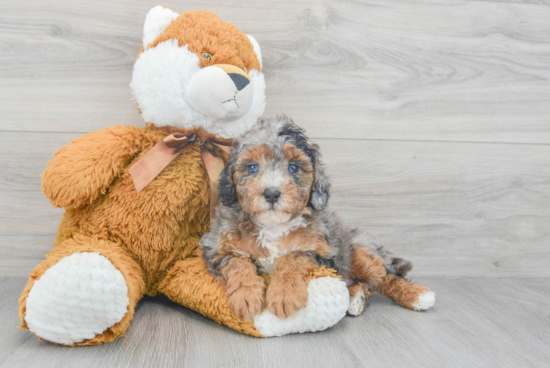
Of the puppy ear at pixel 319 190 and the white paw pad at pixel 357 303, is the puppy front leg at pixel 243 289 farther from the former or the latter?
the white paw pad at pixel 357 303

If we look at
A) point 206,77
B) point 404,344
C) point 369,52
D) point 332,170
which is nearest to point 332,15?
point 369,52

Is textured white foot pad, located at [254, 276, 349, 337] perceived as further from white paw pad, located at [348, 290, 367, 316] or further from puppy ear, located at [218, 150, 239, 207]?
puppy ear, located at [218, 150, 239, 207]

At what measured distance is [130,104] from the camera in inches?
77.1

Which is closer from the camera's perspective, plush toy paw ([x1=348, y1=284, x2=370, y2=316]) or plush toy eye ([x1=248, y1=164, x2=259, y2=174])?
plush toy eye ([x1=248, y1=164, x2=259, y2=174])

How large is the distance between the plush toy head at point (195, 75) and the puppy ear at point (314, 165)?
223 mm

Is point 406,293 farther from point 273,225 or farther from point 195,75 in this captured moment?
point 195,75

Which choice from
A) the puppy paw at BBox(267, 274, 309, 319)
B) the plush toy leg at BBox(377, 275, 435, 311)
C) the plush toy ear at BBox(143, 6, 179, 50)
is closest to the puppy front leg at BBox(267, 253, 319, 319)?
the puppy paw at BBox(267, 274, 309, 319)

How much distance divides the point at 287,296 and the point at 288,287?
0.03 metres

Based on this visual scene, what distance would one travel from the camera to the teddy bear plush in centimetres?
136

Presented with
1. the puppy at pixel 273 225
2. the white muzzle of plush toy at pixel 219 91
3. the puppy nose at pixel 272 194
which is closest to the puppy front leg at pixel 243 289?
the puppy at pixel 273 225

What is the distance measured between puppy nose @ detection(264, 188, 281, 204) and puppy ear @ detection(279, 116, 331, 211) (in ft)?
0.62

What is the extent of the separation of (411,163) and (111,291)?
5.13 ft

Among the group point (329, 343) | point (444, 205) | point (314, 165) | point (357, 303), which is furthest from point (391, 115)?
point (329, 343)

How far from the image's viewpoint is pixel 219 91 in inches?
56.1
